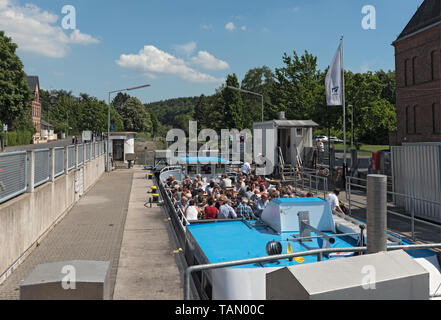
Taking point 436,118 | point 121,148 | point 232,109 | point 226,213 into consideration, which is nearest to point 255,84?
point 232,109

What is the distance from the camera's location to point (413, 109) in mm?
34500

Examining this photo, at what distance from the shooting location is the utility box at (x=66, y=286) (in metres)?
2.93

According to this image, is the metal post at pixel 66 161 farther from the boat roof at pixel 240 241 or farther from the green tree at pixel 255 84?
the green tree at pixel 255 84

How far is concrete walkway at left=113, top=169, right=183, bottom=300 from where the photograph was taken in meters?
7.49

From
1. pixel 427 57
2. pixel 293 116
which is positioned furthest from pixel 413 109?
pixel 293 116

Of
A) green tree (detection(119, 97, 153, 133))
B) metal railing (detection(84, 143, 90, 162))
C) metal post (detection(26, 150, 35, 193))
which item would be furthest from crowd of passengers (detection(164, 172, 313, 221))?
→ green tree (detection(119, 97, 153, 133))

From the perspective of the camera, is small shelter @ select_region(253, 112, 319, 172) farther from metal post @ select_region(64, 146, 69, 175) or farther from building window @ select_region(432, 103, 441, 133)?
metal post @ select_region(64, 146, 69, 175)

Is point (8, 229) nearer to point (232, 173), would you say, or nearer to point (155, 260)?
point (155, 260)

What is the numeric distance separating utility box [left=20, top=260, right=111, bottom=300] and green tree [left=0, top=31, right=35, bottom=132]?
196 feet

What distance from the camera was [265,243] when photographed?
28.0ft

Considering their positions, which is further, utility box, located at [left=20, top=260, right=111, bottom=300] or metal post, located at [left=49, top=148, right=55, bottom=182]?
metal post, located at [left=49, top=148, right=55, bottom=182]

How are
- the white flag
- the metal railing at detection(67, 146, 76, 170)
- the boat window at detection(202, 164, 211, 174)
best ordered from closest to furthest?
the metal railing at detection(67, 146, 76, 170) → the white flag → the boat window at detection(202, 164, 211, 174)

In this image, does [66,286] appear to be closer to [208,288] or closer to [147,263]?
[208,288]
